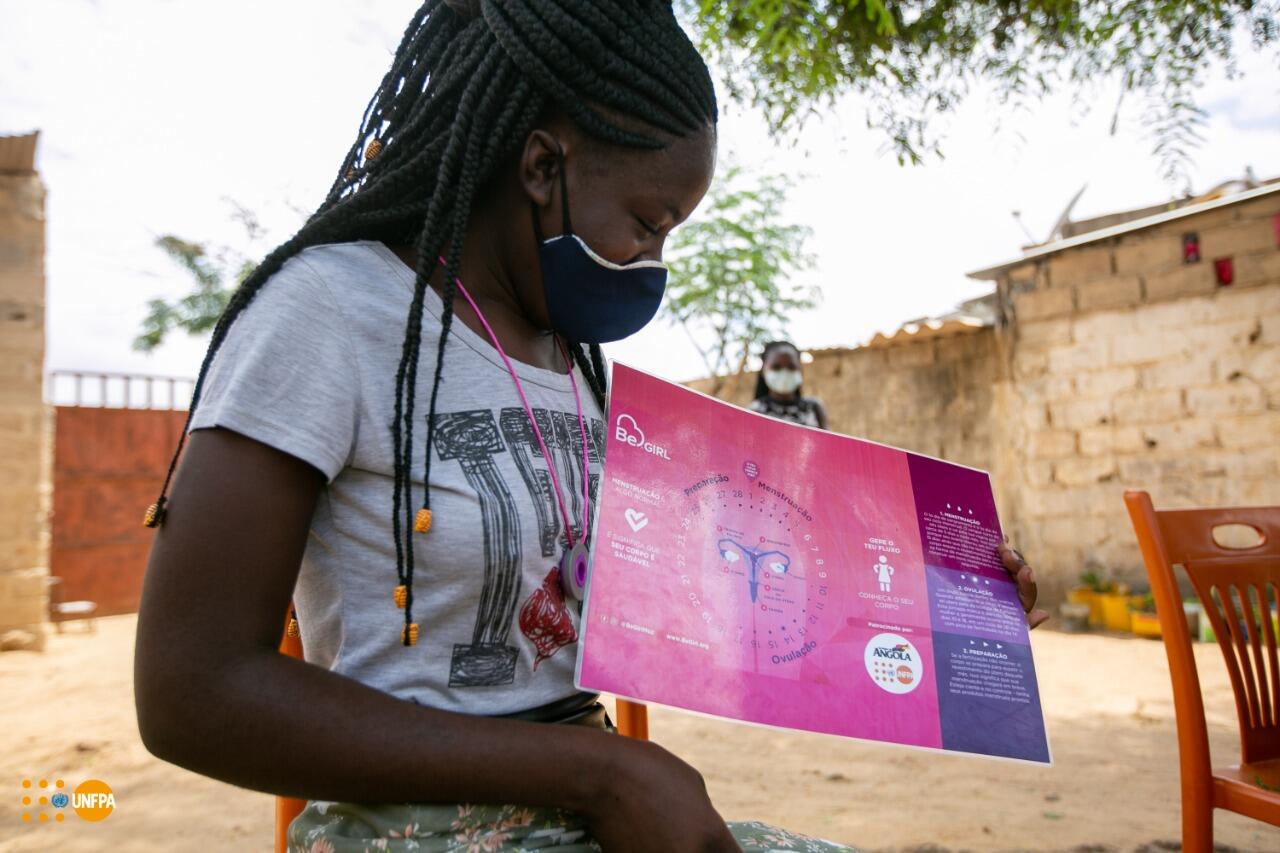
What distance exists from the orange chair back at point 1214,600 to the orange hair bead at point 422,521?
159cm

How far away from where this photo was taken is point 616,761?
0.82 meters

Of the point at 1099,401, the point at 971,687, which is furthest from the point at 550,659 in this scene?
the point at 1099,401

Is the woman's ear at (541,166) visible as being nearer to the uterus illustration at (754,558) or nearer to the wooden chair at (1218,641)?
the uterus illustration at (754,558)

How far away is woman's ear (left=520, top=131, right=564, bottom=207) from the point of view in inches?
42.0

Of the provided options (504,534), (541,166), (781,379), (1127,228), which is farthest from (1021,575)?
(1127,228)

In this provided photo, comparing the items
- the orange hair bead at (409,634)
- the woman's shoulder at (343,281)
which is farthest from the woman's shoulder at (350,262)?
the orange hair bead at (409,634)

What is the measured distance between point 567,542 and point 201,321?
1707 centimetres

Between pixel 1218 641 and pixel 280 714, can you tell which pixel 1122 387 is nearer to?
pixel 1218 641

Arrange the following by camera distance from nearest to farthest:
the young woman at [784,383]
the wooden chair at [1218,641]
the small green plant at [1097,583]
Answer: the wooden chair at [1218,641] → the young woman at [784,383] → the small green plant at [1097,583]

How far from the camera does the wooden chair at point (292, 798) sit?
119 centimetres

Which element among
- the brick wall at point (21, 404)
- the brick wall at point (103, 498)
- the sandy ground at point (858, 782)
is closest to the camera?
the sandy ground at point (858, 782)

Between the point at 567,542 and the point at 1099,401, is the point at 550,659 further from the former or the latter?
the point at 1099,401

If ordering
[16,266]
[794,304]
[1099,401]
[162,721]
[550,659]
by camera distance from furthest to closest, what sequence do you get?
1. [794,304]
2. [1099,401]
3. [16,266]
4. [550,659]
5. [162,721]

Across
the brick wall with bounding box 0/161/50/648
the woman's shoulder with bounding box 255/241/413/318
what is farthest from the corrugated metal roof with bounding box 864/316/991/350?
the woman's shoulder with bounding box 255/241/413/318
